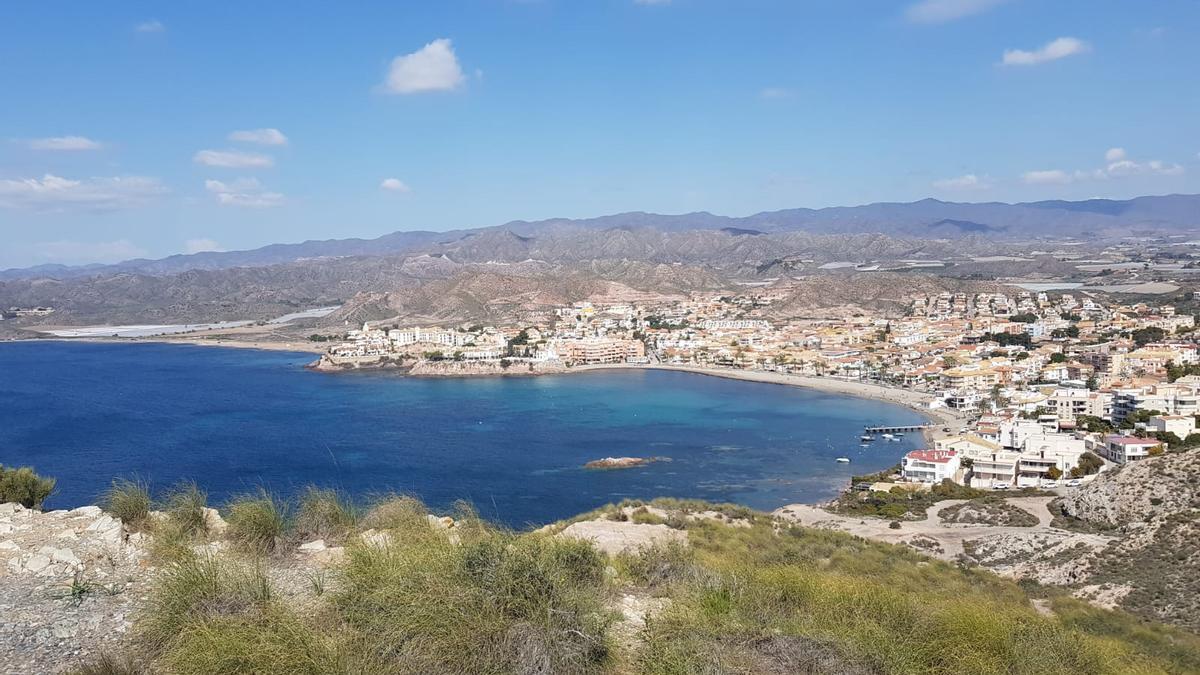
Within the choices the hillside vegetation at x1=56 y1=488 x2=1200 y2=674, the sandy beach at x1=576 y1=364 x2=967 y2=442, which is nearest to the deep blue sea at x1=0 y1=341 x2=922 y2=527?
the sandy beach at x1=576 y1=364 x2=967 y2=442

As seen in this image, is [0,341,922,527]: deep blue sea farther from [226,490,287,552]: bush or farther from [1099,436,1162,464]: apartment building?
[226,490,287,552]: bush

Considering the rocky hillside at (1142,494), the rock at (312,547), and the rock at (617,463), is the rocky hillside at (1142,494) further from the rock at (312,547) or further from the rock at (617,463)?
the rock at (312,547)

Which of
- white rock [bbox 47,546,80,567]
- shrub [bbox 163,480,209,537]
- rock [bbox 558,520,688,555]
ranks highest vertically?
white rock [bbox 47,546,80,567]

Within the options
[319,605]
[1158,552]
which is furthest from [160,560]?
[1158,552]

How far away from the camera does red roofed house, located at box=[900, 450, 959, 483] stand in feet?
70.8

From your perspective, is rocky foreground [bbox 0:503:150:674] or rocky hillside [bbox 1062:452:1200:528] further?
rocky hillside [bbox 1062:452:1200:528]

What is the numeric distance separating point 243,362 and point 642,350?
30.1m

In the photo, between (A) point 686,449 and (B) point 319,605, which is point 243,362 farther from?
(B) point 319,605

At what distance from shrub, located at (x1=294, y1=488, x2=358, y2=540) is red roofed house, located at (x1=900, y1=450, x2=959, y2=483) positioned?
18.7 meters

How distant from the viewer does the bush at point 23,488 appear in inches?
354

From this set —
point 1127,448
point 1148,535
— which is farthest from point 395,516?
point 1127,448

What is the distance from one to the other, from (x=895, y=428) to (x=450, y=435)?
60.4 feet

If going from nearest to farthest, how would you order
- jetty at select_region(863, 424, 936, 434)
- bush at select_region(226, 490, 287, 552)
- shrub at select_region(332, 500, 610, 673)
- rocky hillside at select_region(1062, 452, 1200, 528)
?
shrub at select_region(332, 500, 610, 673) → bush at select_region(226, 490, 287, 552) → rocky hillside at select_region(1062, 452, 1200, 528) → jetty at select_region(863, 424, 936, 434)

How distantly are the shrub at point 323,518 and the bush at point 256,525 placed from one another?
24 centimetres
